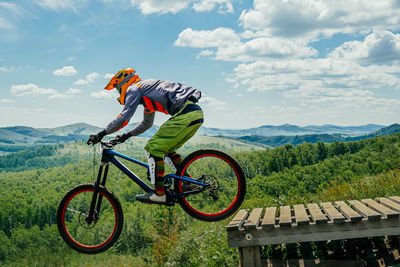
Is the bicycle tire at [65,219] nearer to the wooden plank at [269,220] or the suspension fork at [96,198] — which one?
the suspension fork at [96,198]

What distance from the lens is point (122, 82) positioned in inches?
191

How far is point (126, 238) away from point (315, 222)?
193 feet

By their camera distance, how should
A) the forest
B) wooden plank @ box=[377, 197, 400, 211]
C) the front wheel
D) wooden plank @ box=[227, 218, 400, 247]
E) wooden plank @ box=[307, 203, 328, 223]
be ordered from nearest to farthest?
the front wheel < wooden plank @ box=[307, 203, 328, 223] < wooden plank @ box=[227, 218, 400, 247] < wooden plank @ box=[377, 197, 400, 211] < the forest

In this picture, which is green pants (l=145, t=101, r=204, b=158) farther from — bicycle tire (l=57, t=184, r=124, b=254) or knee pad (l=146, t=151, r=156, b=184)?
bicycle tire (l=57, t=184, r=124, b=254)

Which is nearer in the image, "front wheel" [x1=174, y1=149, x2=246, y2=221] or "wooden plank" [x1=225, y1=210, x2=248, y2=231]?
"front wheel" [x1=174, y1=149, x2=246, y2=221]

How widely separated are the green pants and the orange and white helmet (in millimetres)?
746

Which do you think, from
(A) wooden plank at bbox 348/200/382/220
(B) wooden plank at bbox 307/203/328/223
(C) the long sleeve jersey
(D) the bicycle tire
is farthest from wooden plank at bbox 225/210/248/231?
(C) the long sleeve jersey

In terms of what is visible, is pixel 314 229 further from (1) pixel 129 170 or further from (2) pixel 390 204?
(1) pixel 129 170

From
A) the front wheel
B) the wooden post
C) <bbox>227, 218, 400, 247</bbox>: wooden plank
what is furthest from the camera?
the wooden post

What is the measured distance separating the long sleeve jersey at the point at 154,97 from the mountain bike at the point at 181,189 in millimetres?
532

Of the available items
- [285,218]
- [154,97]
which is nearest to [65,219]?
[154,97]

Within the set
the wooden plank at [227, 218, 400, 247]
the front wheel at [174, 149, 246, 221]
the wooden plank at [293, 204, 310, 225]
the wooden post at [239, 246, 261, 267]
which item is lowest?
the wooden post at [239, 246, 261, 267]

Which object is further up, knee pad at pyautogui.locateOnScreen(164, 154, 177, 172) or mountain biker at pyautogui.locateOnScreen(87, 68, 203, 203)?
mountain biker at pyautogui.locateOnScreen(87, 68, 203, 203)

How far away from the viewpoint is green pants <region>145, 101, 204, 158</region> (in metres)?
4.66
